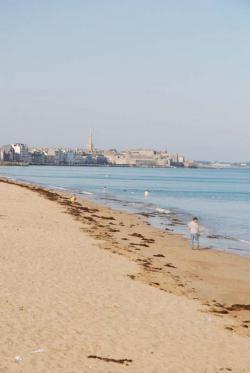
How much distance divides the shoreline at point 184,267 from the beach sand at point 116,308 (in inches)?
1.9

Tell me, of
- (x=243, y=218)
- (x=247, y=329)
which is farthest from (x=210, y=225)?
(x=247, y=329)

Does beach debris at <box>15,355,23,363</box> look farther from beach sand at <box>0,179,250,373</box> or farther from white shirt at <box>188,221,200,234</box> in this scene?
white shirt at <box>188,221,200,234</box>

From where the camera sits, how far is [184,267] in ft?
61.3

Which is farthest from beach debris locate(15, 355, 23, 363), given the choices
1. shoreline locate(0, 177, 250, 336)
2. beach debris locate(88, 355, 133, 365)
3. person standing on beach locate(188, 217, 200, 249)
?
person standing on beach locate(188, 217, 200, 249)

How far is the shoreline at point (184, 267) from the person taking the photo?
13117mm

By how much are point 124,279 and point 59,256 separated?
3208 millimetres

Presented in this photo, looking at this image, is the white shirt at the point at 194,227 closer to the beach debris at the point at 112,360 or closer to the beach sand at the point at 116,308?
the beach sand at the point at 116,308

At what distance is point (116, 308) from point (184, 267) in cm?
781

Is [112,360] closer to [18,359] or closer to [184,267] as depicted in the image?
[18,359]

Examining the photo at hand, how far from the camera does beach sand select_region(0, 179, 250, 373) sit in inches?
326

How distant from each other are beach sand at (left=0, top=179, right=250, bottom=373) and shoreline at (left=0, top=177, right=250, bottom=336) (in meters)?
0.05

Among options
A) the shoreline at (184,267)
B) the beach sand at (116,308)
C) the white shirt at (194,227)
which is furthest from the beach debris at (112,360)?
the white shirt at (194,227)

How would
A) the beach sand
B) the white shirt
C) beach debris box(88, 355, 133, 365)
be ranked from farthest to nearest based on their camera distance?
the white shirt, the beach sand, beach debris box(88, 355, 133, 365)

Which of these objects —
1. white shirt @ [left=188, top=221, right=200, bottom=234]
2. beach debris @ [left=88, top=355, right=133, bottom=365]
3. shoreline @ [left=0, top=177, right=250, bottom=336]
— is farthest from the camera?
white shirt @ [left=188, top=221, right=200, bottom=234]
